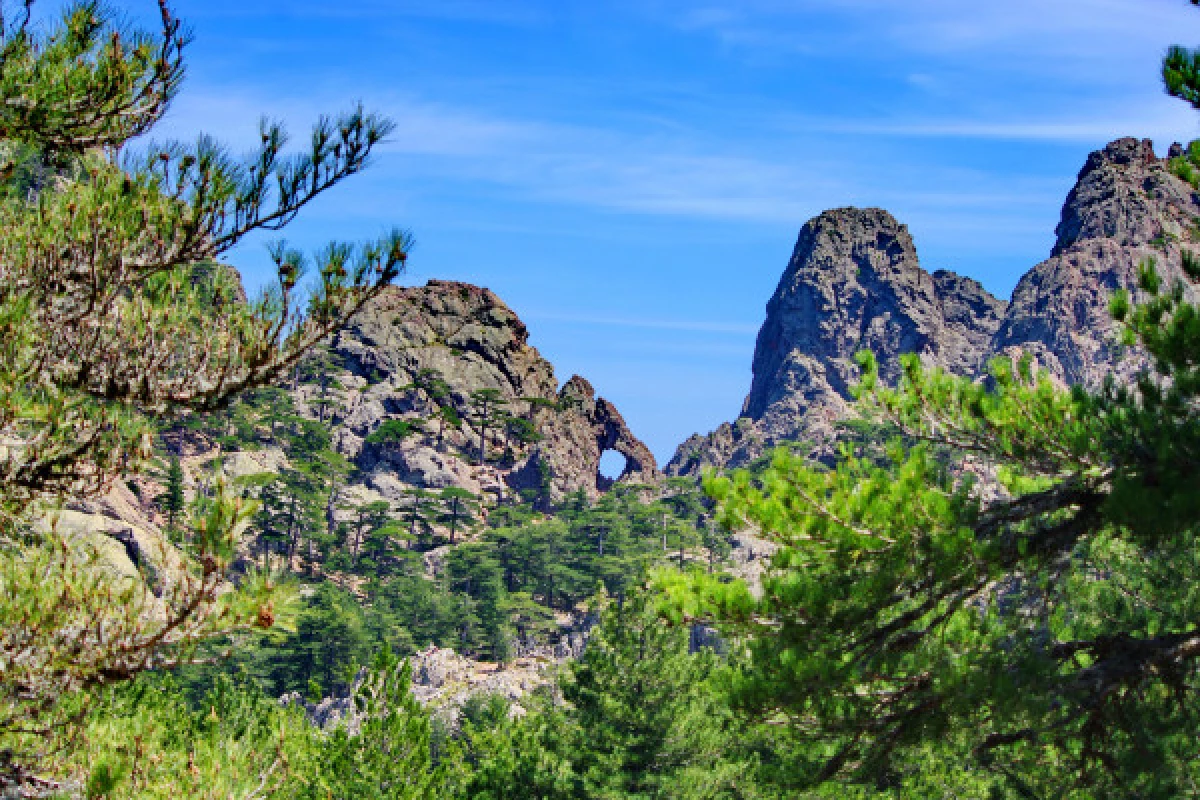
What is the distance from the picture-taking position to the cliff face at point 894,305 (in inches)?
3374

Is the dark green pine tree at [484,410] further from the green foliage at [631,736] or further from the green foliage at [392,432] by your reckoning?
the green foliage at [631,736]

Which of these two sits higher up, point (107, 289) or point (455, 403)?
point (455, 403)

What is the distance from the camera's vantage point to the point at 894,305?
4136 inches

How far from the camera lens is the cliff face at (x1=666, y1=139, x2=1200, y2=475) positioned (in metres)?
85.7

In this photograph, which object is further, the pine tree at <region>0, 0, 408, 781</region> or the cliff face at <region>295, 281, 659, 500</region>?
the cliff face at <region>295, 281, 659, 500</region>

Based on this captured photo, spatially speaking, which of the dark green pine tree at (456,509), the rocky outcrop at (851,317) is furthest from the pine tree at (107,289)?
the rocky outcrop at (851,317)

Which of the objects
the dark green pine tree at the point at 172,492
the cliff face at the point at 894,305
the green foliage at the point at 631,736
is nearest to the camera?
the green foliage at the point at 631,736

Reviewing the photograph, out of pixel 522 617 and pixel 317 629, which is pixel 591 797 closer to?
pixel 317 629

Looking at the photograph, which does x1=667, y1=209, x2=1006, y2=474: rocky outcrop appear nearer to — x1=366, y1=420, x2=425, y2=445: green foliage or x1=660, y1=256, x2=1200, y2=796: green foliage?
x1=366, y1=420, x2=425, y2=445: green foliage

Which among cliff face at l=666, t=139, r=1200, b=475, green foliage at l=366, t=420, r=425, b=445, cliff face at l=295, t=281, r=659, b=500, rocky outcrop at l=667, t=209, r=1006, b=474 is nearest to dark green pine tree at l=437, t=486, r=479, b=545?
cliff face at l=295, t=281, r=659, b=500

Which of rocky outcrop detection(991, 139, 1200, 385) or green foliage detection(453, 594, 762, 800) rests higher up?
rocky outcrop detection(991, 139, 1200, 385)

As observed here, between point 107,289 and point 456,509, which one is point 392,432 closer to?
point 456,509

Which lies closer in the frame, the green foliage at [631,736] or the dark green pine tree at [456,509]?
the green foliage at [631,736]

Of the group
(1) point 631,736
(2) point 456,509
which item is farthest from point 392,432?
(1) point 631,736
